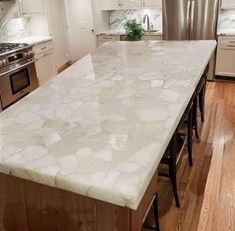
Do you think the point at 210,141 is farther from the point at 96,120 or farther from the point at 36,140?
the point at 36,140

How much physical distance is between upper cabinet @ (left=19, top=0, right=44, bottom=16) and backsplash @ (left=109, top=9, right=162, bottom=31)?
1.54 m

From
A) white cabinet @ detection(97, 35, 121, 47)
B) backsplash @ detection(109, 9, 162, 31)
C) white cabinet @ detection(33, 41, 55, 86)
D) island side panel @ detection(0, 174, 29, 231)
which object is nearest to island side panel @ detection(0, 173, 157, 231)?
island side panel @ detection(0, 174, 29, 231)

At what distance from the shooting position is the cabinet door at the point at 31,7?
5.52m

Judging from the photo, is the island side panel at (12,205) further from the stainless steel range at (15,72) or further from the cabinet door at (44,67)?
the cabinet door at (44,67)

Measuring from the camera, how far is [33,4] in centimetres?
556

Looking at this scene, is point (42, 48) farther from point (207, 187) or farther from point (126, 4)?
point (207, 187)

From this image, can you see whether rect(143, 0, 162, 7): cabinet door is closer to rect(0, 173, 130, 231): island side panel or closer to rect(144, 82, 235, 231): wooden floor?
rect(144, 82, 235, 231): wooden floor

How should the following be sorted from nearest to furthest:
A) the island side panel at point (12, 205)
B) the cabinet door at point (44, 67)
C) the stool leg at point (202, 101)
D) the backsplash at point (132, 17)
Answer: the island side panel at point (12, 205), the stool leg at point (202, 101), the cabinet door at point (44, 67), the backsplash at point (132, 17)

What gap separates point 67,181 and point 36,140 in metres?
0.38

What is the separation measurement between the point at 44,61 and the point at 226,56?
3.29 metres

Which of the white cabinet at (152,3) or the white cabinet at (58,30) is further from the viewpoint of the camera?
the white cabinet at (58,30)

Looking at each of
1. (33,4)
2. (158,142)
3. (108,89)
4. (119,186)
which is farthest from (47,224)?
(33,4)

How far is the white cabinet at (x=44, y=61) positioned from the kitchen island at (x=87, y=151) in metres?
3.10

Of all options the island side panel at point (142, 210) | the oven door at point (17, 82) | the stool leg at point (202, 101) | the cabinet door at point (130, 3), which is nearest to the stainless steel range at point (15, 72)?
the oven door at point (17, 82)
